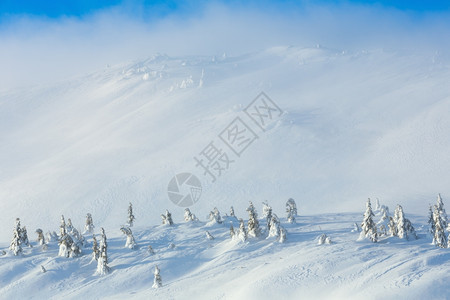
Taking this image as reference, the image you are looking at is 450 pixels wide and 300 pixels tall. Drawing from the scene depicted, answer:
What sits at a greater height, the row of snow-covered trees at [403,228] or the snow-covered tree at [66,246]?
the snow-covered tree at [66,246]

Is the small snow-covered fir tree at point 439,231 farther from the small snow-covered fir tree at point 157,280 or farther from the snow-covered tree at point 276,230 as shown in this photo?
the small snow-covered fir tree at point 157,280

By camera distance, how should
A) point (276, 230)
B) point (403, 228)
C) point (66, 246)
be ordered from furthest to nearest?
1. point (66, 246)
2. point (276, 230)
3. point (403, 228)

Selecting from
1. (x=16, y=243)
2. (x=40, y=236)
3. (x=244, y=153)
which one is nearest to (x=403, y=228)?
(x=40, y=236)

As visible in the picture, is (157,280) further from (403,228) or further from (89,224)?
(403,228)

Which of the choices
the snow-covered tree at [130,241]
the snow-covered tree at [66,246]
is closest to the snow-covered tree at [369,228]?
the snow-covered tree at [130,241]

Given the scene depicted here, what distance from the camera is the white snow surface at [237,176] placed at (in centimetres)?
2844

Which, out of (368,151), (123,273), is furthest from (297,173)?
(123,273)

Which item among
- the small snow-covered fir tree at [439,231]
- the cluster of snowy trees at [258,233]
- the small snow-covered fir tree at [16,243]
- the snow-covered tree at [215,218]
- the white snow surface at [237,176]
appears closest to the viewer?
the white snow surface at [237,176]

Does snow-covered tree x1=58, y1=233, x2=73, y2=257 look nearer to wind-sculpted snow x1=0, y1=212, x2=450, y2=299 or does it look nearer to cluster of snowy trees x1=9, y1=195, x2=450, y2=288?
cluster of snowy trees x1=9, y1=195, x2=450, y2=288

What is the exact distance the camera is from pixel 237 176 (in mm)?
85500

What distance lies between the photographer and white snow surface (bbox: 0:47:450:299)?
28438 millimetres

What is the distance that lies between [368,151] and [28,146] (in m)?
108

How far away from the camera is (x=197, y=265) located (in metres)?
34.8

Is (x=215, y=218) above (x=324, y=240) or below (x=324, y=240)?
above
